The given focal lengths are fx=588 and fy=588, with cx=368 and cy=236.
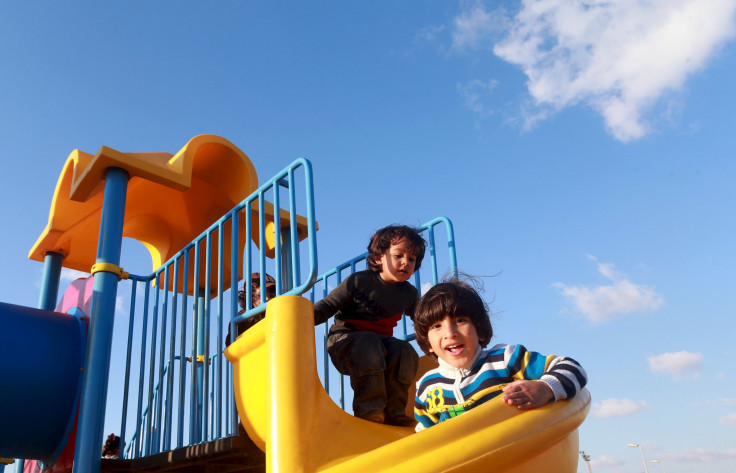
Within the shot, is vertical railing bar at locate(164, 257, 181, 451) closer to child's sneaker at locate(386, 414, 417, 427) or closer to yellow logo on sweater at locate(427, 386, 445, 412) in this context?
child's sneaker at locate(386, 414, 417, 427)

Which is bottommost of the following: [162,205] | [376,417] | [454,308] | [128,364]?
[376,417]

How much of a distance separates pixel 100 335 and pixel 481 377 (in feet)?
7.79

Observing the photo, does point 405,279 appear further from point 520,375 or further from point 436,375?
point 520,375

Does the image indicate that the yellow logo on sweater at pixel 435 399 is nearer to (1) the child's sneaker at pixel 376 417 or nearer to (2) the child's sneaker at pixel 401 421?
(1) the child's sneaker at pixel 376 417

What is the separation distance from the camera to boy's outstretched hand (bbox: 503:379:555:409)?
1.59m

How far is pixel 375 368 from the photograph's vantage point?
236cm

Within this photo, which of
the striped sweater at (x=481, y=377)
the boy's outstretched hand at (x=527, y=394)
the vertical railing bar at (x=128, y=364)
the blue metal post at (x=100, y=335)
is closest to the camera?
the boy's outstretched hand at (x=527, y=394)

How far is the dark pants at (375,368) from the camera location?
232 cm

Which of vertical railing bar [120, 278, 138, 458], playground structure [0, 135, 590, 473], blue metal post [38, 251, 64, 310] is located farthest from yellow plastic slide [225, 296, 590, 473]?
blue metal post [38, 251, 64, 310]

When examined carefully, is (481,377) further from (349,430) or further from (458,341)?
(349,430)

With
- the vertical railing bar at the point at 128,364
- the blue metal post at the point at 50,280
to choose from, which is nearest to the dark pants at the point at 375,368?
the vertical railing bar at the point at 128,364

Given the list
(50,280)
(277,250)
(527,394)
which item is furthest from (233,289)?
(50,280)

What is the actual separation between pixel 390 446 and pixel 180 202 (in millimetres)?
3760

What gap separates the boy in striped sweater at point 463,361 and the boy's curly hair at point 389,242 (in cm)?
72
